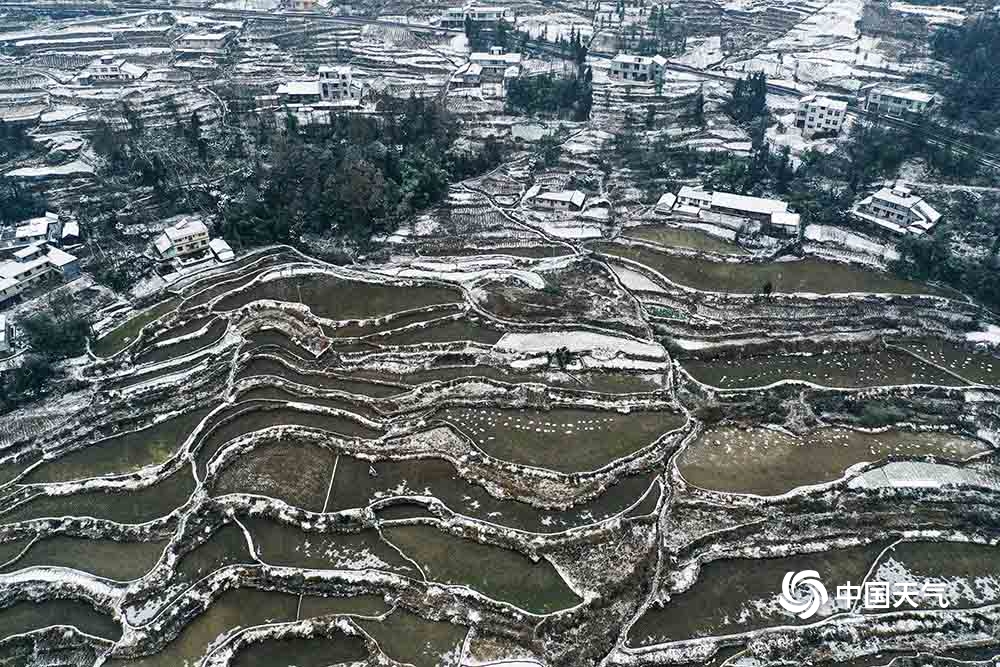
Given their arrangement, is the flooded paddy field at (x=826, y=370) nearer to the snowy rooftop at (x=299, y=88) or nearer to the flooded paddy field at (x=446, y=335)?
the flooded paddy field at (x=446, y=335)

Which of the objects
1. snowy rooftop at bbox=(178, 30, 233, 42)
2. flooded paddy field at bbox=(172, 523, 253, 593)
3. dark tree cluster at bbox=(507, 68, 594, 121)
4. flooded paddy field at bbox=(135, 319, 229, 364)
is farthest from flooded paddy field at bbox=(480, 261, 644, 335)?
snowy rooftop at bbox=(178, 30, 233, 42)

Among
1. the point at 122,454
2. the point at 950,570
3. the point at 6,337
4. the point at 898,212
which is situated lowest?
the point at 950,570

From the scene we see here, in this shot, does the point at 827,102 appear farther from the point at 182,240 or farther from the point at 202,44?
the point at 202,44

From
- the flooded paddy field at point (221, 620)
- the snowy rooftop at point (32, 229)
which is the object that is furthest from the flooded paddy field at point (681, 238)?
the snowy rooftop at point (32, 229)

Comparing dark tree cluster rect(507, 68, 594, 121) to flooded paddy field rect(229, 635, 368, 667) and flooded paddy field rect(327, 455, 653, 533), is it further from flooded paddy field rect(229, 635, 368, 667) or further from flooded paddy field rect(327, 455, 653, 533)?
flooded paddy field rect(229, 635, 368, 667)

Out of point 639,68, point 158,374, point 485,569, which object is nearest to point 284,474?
point 485,569

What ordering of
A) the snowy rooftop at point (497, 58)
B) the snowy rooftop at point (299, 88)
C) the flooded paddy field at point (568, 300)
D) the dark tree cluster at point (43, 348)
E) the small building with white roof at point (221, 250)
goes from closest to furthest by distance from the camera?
1. the dark tree cluster at point (43, 348)
2. the flooded paddy field at point (568, 300)
3. the small building with white roof at point (221, 250)
4. the snowy rooftop at point (299, 88)
5. the snowy rooftop at point (497, 58)

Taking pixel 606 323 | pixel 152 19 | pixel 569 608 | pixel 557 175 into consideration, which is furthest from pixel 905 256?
pixel 152 19
